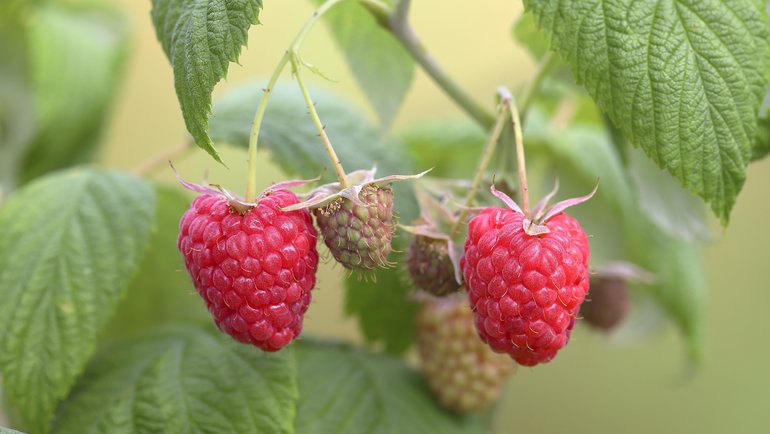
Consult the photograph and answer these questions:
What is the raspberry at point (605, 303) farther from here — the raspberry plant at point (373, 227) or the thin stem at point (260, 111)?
the thin stem at point (260, 111)

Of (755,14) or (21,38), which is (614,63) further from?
(21,38)

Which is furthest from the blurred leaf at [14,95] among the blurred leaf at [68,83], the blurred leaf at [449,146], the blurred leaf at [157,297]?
the blurred leaf at [449,146]

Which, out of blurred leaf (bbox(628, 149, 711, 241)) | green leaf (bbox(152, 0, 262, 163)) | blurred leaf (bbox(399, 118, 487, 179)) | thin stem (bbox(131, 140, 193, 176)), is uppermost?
green leaf (bbox(152, 0, 262, 163))

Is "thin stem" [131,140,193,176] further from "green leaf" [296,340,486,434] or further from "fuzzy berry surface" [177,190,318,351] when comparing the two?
"fuzzy berry surface" [177,190,318,351]

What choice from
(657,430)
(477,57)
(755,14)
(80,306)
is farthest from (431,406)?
(477,57)

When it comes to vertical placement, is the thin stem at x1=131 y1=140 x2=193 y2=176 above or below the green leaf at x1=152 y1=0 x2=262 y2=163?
below

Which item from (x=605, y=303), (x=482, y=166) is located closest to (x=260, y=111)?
(x=482, y=166)

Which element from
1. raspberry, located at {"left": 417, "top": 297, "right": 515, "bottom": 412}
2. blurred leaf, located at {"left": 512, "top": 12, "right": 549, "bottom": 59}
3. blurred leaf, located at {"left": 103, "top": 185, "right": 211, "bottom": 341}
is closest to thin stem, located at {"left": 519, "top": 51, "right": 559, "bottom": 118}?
blurred leaf, located at {"left": 512, "top": 12, "right": 549, "bottom": 59}
